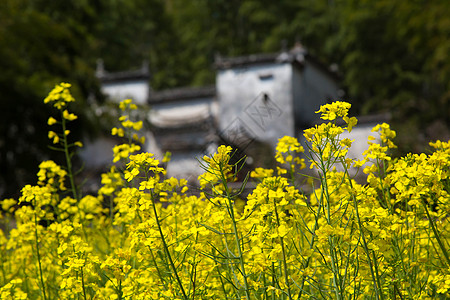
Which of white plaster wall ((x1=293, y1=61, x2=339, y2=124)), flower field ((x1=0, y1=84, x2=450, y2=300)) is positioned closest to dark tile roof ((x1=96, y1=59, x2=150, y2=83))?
white plaster wall ((x1=293, y1=61, x2=339, y2=124))

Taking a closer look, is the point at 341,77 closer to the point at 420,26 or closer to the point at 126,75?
the point at 420,26

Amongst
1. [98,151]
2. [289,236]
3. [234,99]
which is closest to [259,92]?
[234,99]

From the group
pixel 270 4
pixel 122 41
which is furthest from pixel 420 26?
pixel 122 41

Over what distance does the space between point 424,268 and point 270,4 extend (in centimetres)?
3055

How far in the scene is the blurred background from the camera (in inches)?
529

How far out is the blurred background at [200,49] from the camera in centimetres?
1345

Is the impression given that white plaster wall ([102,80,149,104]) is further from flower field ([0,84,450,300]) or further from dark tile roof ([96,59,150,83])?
flower field ([0,84,450,300])

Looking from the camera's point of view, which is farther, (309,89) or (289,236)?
(309,89)

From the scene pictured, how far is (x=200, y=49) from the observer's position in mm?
33125

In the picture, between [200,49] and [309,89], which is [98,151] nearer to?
[309,89]

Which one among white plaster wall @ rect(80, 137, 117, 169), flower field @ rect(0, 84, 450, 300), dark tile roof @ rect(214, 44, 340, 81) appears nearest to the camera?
flower field @ rect(0, 84, 450, 300)

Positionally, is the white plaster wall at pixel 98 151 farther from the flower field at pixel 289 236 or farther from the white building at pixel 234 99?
the flower field at pixel 289 236

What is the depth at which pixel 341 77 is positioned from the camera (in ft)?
84.3

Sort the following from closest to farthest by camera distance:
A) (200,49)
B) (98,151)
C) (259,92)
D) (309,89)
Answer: (259,92) → (309,89) → (98,151) → (200,49)
